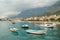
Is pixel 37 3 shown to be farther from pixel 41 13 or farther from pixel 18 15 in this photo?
pixel 18 15

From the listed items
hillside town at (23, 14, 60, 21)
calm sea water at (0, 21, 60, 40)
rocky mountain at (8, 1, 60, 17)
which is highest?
rocky mountain at (8, 1, 60, 17)

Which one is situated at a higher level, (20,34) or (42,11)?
(42,11)

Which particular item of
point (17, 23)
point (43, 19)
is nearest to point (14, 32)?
point (17, 23)

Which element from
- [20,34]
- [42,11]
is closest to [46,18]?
[42,11]

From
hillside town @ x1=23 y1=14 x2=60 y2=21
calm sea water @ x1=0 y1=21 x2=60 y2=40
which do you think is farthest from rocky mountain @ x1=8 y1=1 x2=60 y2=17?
calm sea water @ x1=0 y1=21 x2=60 y2=40

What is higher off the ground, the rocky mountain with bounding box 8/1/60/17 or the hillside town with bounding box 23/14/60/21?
the rocky mountain with bounding box 8/1/60/17

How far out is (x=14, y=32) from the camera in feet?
9.41

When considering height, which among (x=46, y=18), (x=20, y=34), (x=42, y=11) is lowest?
(x=20, y=34)

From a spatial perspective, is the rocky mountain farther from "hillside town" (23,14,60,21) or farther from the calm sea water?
the calm sea water

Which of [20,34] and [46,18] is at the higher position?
[46,18]

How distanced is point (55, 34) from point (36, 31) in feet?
1.08

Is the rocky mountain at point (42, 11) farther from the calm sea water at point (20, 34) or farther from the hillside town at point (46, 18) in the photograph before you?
the calm sea water at point (20, 34)

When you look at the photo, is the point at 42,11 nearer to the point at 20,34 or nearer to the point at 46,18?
the point at 46,18

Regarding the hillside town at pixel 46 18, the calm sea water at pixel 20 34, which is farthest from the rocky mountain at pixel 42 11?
the calm sea water at pixel 20 34
